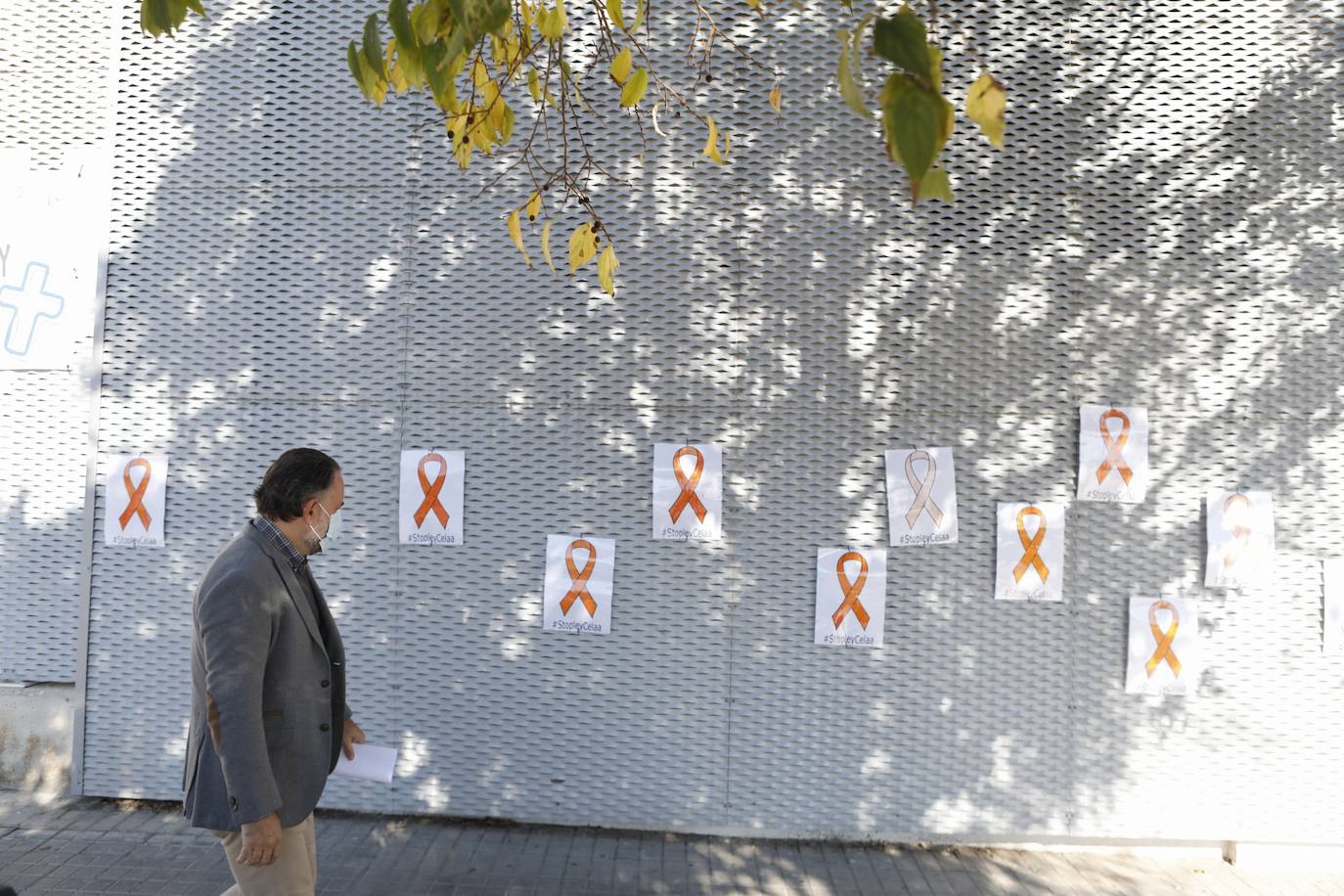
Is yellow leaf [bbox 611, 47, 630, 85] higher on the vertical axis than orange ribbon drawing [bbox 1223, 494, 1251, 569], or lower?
higher

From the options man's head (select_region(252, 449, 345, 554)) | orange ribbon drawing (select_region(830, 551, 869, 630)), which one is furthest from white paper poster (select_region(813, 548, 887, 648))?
man's head (select_region(252, 449, 345, 554))

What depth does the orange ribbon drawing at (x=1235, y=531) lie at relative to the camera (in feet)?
17.3

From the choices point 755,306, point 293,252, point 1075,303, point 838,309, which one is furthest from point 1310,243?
point 293,252

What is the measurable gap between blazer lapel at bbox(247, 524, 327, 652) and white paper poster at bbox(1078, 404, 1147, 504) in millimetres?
3828

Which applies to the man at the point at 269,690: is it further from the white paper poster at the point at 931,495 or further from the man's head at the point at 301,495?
the white paper poster at the point at 931,495

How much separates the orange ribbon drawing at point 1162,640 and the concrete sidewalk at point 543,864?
1015 mm

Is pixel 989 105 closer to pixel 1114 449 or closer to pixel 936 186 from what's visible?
pixel 936 186

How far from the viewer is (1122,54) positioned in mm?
5309

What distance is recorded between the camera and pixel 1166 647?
529 centimetres

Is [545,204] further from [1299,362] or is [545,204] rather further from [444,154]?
[1299,362]

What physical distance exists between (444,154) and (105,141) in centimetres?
189

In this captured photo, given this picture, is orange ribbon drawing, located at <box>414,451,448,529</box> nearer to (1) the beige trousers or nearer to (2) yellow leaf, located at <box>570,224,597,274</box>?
(2) yellow leaf, located at <box>570,224,597,274</box>

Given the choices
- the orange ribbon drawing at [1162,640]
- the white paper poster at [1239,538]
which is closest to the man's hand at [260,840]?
the orange ribbon drawing at [1162,640]

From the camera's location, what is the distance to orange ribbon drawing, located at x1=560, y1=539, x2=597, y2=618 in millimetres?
5387
